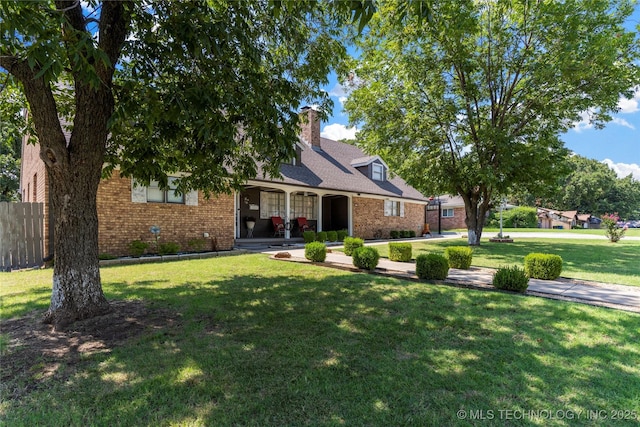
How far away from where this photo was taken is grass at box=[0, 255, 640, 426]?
2.30 metres

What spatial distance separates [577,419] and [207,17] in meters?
5.18

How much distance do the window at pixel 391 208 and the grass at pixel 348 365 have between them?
15329mm

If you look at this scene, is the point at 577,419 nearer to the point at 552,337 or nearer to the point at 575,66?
the point at 552,337

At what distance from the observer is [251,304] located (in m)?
4.93

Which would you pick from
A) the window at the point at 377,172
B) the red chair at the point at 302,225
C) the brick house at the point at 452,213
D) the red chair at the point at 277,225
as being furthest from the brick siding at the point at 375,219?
the brick house at the point at 452,213

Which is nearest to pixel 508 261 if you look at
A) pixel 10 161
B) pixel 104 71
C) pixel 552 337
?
pixel 552 337

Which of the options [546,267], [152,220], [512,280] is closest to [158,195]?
[152,220]

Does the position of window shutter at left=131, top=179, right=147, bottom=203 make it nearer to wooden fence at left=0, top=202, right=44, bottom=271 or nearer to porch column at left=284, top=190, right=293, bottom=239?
wooden fence at left=0, top=202, right=44, bottom=271

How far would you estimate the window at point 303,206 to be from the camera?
58.1ft

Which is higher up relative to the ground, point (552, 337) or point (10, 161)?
point (10, 161)

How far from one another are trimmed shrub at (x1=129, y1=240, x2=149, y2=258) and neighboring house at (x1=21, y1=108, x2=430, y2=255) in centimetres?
31

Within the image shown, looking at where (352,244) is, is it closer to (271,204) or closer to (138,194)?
(138,194)

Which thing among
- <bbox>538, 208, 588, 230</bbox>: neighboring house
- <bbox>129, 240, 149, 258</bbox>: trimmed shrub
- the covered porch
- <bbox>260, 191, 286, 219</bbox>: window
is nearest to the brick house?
the covered porch

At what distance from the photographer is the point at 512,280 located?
5.58 m
